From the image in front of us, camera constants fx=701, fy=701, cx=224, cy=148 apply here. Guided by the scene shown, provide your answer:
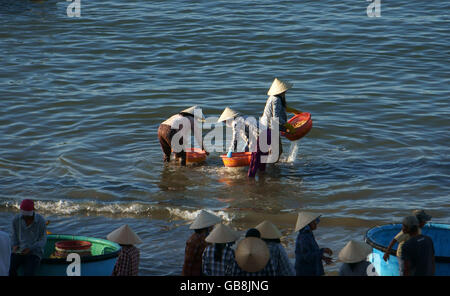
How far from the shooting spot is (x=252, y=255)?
6.74 m

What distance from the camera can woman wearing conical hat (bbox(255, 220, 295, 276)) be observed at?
7.02 metres

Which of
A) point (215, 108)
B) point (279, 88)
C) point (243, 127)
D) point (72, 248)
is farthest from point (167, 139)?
point (72, 248)

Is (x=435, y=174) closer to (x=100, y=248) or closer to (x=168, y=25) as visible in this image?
(x=100, y=248)

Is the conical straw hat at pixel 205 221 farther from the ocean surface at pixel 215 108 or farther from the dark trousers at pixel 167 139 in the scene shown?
the dark trousers at pixel 167 139

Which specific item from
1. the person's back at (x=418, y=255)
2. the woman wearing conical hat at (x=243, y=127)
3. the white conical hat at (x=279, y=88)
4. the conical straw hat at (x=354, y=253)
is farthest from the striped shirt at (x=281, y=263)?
the white conical hat at (x=279, y=88)

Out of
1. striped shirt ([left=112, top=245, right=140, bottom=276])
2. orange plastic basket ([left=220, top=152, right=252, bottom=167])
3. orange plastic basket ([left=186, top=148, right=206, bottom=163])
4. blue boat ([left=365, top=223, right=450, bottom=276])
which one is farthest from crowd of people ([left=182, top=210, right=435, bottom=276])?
orange plastic basket ([left=186, top=148, right=206, bottom=163])

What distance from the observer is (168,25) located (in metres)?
25.3

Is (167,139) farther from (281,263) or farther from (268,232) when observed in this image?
(281,263)

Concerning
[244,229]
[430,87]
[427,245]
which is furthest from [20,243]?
[430,87]

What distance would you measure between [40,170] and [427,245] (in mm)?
8979

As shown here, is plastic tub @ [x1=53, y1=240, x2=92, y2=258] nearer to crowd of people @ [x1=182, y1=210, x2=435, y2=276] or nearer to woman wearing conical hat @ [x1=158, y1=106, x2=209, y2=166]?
crowd of people @ [x1=182, y1=210, x2=435, y2=276]

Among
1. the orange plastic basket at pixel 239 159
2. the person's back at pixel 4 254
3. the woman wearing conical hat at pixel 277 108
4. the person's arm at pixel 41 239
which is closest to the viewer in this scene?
the person's back at pixel 4 254

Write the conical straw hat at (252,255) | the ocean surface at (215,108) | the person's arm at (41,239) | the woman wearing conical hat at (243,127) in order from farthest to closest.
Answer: the woman wearing conical hat at (243,127) < the ocean surface at (215,108) < the person's arm at (41,239) < the conical straw hat at (252,255)

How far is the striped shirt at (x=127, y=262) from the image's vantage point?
759cm
